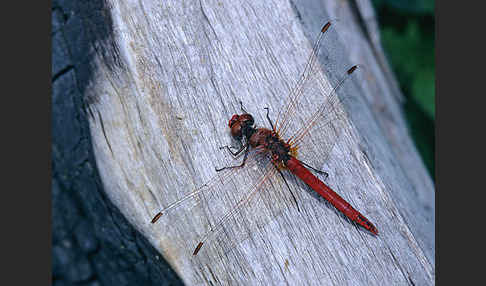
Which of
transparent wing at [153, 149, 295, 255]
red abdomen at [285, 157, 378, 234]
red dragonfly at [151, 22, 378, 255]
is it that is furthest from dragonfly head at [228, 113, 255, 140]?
red abdomen at [285, 157, 378, 234]

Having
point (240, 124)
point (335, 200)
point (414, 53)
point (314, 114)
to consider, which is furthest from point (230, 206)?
point (414, 53)

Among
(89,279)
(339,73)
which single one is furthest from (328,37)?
(89,279)

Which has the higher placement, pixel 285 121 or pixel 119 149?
pixel 119 149

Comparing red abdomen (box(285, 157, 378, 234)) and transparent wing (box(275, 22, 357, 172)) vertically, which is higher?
transparent wing (box(275, 22, 357, 172))

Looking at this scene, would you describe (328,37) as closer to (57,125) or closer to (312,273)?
(312,273)

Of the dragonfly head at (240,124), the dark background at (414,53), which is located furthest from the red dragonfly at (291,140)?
the dark background at (414,53)

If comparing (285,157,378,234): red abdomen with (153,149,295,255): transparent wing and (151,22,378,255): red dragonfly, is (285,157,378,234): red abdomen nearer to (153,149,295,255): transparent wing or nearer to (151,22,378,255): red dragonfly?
(151,22,378,255): red dragonfly

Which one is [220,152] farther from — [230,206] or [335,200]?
[335,200]
